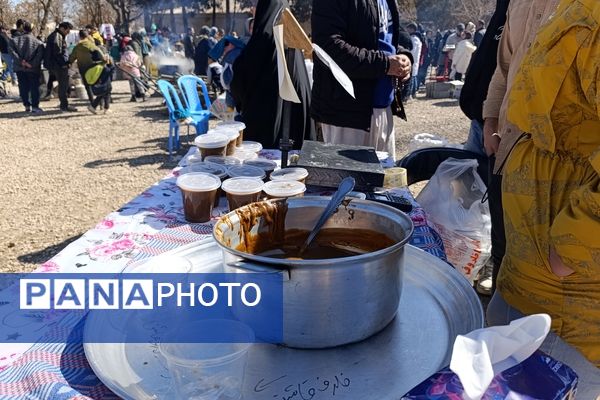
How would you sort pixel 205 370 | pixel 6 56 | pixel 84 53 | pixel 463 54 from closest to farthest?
pixel 205 370
pixel 84 53
pixel 463 54
pixel 6 56

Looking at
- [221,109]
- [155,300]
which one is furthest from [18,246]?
[155,300]

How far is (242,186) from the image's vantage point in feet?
5.50


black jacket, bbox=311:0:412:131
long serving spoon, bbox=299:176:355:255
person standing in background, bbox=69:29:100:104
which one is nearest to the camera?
long serving spoon, bbox=299:176:355:255

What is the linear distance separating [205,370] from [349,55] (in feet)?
6.99

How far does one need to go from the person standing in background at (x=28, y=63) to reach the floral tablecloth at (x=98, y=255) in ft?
30.4

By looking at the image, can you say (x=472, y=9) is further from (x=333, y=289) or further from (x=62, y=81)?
(x=333, y=289)

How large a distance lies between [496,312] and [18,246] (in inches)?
154

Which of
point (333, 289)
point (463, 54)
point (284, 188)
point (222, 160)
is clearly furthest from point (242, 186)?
point (463, 54)

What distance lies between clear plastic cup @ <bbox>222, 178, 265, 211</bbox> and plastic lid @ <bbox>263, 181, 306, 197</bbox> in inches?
1.7

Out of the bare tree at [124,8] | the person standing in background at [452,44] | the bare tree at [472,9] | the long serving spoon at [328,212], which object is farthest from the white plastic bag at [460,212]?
the bare tree at [124,8]

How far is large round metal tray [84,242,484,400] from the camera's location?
0.83m

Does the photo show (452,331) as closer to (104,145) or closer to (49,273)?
(49,273)

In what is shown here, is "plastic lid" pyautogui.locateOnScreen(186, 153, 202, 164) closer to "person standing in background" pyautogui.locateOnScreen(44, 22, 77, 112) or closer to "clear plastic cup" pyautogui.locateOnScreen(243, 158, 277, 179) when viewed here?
"clear plastic cup" pyautogui.locateOnScreen(243, 158, 277, 179)

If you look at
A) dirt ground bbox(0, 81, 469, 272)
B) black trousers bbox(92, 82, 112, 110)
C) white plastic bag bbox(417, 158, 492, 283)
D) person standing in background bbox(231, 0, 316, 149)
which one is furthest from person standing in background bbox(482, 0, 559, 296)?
black trousers bbox(92, 82, 112, 110)
